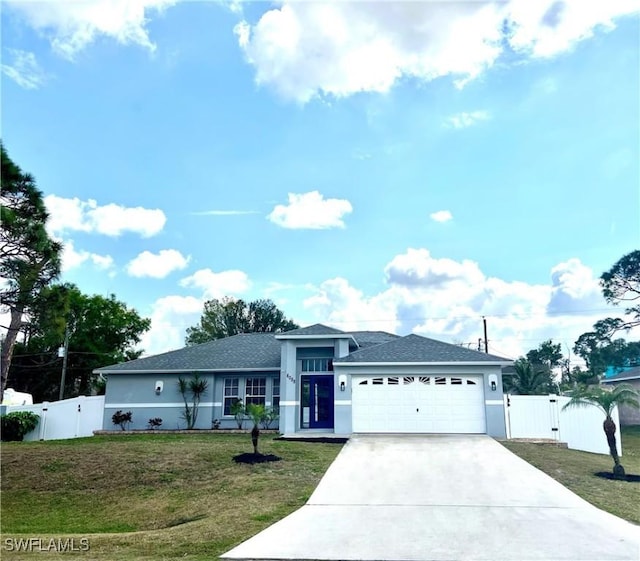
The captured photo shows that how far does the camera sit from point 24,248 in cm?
1316

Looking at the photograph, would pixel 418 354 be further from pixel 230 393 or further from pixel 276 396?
pixel 230 393

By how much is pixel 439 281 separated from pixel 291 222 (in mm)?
8979

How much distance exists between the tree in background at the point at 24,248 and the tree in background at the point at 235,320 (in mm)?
35719

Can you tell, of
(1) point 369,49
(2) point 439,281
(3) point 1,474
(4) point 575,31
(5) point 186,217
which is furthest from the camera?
(2) point 439,281

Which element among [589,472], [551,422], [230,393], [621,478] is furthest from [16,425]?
[621,478]

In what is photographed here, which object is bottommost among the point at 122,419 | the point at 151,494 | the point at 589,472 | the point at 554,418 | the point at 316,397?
the point at 151,494

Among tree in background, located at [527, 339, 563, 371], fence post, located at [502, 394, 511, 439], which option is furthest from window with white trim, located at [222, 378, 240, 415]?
tree in background, located at [527, 339, 563, 371]

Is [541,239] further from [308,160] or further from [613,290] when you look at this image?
[613,290]

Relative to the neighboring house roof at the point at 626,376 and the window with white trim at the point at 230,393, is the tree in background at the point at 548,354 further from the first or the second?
the window with white trim at the point at 230,393

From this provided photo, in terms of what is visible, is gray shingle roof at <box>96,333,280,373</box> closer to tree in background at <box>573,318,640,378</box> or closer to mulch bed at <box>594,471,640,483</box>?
mulch bed at <box>594,471,640,483</box>

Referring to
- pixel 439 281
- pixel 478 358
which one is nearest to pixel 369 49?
pixel 478 358

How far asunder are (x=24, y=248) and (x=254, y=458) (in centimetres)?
794

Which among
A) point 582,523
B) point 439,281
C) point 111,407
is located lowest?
point 582,523

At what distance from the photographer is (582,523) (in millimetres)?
8234
